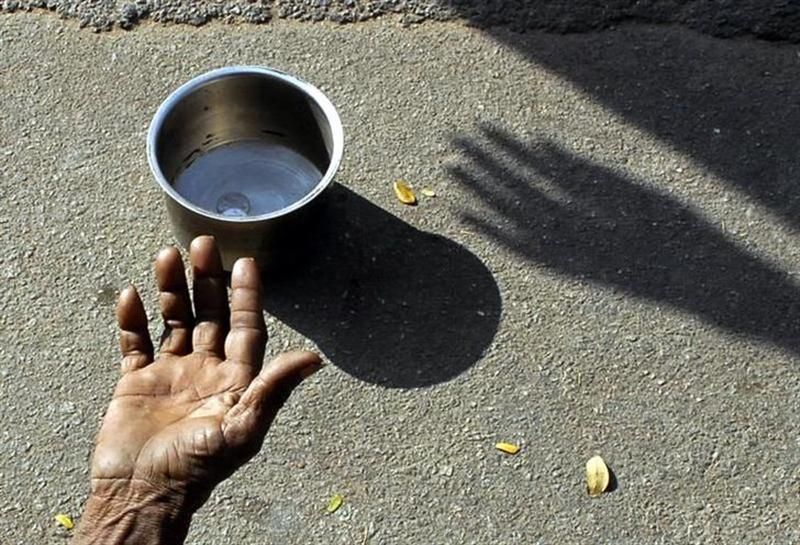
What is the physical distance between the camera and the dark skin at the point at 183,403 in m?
2.79

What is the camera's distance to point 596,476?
368 centimetres

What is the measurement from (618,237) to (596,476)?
943 millimetres

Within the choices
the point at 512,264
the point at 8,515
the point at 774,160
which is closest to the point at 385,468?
the point at 512,264

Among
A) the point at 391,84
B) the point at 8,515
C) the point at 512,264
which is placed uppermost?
the point at 391,84

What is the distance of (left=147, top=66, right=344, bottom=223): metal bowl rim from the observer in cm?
363

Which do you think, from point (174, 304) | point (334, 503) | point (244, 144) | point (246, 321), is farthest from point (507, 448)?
point (244, 144)

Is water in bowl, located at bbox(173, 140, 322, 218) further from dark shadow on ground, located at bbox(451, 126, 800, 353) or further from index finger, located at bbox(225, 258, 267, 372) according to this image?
index finger, located at bbox(225, 258, 267, 372)

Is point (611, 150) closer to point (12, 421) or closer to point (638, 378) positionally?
point (638, 378)

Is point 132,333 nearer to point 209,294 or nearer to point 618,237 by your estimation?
point 209,294

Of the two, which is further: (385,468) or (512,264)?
(512,264)

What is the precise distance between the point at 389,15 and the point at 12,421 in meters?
2.20

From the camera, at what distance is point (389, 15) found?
4.74 meters

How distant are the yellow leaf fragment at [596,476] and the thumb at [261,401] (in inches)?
48.5

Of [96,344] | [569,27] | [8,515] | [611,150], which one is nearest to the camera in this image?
[8,515]
